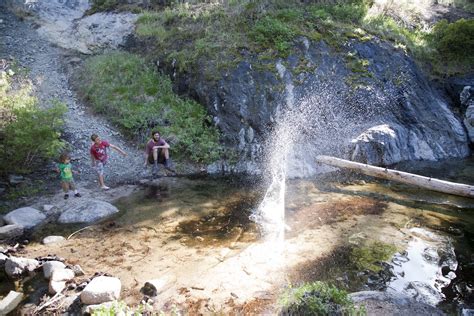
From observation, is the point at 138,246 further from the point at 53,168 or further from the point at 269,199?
the point at 53,168

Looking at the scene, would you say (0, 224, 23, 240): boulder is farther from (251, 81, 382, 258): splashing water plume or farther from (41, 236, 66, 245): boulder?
(251, 81, 382, 258): splashing water plume

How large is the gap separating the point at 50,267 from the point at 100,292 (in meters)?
1.53

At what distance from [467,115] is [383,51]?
4834 mm

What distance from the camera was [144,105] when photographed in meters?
14.4

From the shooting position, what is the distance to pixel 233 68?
14.5m

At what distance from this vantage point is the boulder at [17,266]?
21.6 feet

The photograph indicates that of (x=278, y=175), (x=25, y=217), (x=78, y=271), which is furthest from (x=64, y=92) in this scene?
(x=78, y=271)

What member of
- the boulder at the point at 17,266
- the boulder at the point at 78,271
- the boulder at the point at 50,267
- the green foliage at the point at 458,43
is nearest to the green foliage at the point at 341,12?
the green foliage at the point at 458,43

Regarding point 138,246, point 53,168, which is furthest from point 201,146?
point 138,246

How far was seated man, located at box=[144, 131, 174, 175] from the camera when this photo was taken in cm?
1156

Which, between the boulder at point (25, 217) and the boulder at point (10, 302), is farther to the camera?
the boulder at point (25, 217)

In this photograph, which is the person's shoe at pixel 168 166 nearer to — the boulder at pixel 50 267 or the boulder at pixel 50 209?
the boulder at pixel 50 209

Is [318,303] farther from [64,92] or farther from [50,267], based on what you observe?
[64,92]

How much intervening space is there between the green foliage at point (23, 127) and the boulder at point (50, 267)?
4004 millimetres
